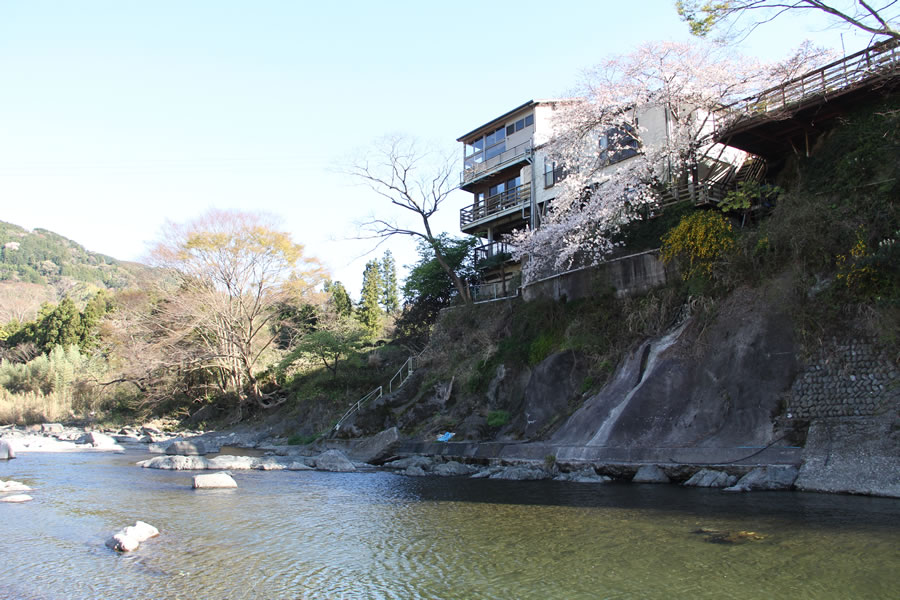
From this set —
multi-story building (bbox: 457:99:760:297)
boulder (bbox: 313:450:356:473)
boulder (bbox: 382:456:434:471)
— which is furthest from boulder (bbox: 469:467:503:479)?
multi-story building (bbox: 457:99:760:297)

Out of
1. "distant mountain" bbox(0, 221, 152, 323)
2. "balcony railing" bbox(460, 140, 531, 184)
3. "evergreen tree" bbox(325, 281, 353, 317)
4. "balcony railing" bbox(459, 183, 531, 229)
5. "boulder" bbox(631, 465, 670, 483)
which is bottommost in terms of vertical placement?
"boulder" bbox(631, 465, 670, 483)

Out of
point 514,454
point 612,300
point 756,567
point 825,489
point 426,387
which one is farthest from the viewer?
point 426,387

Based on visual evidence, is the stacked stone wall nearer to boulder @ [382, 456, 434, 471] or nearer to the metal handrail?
boulder @ [382, 456, 434, 471]

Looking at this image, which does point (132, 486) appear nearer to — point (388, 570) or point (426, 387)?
point (388, 570)

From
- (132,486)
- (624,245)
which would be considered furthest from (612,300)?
(132,486)

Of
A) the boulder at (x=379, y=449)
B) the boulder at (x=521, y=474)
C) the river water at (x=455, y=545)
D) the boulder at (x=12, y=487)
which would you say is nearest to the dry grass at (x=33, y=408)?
the boulder at (x=379, y=449)

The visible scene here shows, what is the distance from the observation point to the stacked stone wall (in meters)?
14.5

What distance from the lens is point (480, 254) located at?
39906 millimetres

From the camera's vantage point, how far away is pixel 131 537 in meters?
9.94

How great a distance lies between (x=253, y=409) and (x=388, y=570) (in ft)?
117

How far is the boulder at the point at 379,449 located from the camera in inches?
954

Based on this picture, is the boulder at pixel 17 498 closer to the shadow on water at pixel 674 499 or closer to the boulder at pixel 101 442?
the shadow on water at pixel 674 499

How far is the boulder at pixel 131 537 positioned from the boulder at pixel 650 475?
12051mm

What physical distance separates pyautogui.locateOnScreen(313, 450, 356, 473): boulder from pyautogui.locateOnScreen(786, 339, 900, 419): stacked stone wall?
565 inches
